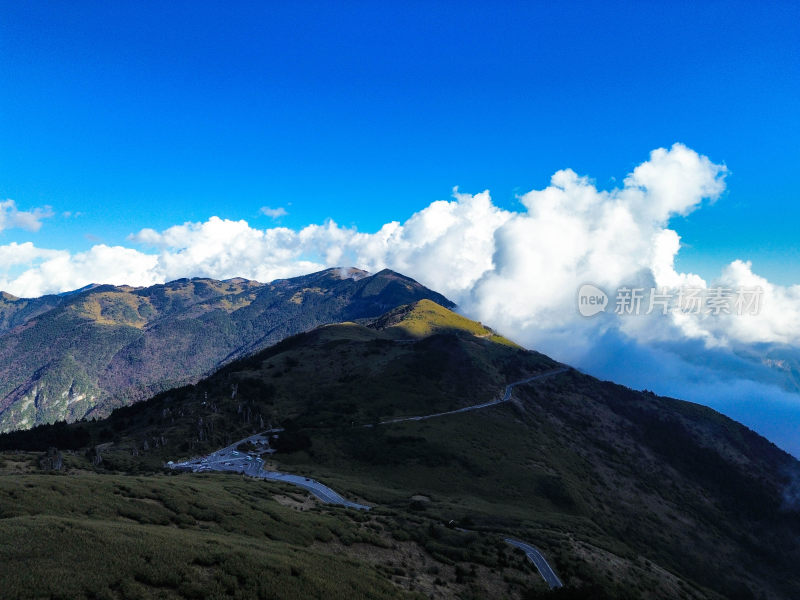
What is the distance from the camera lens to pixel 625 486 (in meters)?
120

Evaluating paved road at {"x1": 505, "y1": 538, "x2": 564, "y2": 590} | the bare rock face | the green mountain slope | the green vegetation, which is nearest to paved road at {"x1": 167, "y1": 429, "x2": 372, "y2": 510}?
the green mountain slope

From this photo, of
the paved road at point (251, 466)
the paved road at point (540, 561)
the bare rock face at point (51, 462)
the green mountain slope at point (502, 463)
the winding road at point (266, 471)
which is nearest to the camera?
the paved road at point (540, 561)

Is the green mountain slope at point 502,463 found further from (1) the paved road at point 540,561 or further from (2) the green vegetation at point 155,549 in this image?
(2) the green vegetation at point 155,549

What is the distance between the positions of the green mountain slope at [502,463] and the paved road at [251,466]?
3.36m

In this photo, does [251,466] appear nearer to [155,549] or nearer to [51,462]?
[51,462]

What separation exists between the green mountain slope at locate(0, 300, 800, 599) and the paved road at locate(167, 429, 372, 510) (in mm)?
3355

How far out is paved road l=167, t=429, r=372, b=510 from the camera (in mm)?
61784

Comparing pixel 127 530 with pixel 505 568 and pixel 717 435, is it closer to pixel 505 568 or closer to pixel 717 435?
pixel 505 568

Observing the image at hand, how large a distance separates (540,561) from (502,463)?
6244 cm

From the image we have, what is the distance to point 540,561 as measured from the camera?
40.6 meters

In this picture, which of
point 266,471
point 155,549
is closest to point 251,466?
point 266,471

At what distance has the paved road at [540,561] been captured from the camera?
36906 millimetres

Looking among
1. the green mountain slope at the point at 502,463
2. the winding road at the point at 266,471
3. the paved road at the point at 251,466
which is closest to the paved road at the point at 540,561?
the winding road at the point at 266,471

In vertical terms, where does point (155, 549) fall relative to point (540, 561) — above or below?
above
